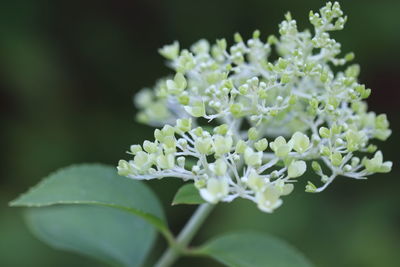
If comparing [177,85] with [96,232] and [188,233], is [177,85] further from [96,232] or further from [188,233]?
[96,232]

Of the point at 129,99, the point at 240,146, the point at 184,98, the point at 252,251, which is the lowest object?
the point at 252,251

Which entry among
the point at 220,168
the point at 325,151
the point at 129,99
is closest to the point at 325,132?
the point at 325,151

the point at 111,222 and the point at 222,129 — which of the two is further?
the point at 111,222

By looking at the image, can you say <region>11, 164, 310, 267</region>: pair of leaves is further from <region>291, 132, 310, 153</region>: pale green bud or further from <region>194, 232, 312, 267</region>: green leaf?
<region>291, 132, 310, 153</region>: pale green bud

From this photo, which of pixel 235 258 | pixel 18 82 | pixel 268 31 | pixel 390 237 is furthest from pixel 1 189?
pixel 390 237

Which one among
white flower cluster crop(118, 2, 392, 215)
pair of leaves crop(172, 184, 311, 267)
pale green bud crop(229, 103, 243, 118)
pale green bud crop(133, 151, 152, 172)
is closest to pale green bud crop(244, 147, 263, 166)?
white flower cluster crop(118, 2, 392, 215)

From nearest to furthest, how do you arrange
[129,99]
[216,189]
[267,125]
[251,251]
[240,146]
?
[216,189] → [240,146] → [267,125] → [251,251] → [129,99]

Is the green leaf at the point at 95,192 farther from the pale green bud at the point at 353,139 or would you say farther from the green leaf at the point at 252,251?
the pale green bud at the point at 353,139
